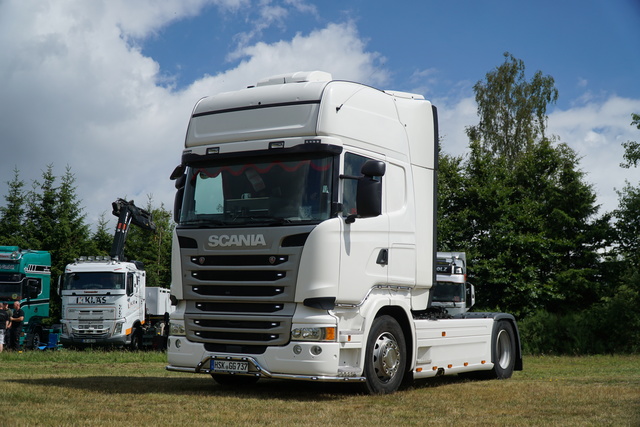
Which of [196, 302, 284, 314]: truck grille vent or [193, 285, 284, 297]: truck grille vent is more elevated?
[193, 285, 284, 297]: truck grille vent

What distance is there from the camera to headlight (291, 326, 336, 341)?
9.92 m

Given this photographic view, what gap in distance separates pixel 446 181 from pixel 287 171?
3074 cm

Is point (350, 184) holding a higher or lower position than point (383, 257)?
higher

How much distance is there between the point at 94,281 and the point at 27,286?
3181 millimetres

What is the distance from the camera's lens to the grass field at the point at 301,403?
8.20 meters

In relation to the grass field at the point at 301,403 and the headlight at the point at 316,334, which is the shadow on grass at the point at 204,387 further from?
the headlight at the point at 316,334

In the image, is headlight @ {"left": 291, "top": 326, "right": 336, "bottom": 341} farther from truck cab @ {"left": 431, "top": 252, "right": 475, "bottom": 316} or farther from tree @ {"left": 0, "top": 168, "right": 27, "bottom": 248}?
tree @ {"left": 0, "top": 168, "right": 27, "bottom": 248}

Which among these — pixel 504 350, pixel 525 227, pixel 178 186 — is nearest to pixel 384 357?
pixel 178 186

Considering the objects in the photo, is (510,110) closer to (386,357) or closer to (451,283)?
(451,283)

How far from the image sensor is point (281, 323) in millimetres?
10062

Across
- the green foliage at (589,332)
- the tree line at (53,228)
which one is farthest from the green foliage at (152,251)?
the green foliage at (589,332)

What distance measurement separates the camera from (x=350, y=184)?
1038 cm

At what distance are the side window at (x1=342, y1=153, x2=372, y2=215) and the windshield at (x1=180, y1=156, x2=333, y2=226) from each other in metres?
0.24

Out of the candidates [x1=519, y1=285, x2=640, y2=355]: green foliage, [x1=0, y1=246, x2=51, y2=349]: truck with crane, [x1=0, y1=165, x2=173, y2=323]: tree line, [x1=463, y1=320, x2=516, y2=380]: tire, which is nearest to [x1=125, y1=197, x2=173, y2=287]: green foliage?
[x1=0, y1=165, x2=173, y2=323]: tree line
